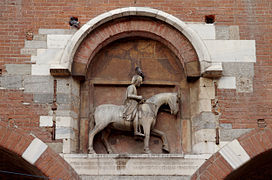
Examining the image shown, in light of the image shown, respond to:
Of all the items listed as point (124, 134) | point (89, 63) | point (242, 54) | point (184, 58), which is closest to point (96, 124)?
point (124, 134)

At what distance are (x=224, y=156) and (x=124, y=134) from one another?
1900 millimetres

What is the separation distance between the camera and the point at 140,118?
941 cm

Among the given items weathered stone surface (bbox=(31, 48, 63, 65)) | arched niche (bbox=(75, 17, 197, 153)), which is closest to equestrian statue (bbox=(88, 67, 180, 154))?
arched niche (bbox=(75, 17, 197, 153))

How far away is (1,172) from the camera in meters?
10.2

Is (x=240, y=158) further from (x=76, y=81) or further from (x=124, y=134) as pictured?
(x=76, y=81)

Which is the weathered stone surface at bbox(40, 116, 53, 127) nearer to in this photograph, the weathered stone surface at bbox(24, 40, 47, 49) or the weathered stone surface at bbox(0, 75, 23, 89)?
the weathered stone surface at bbox(0, 75, 23, 89)

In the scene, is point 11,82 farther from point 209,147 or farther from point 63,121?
point 209,147

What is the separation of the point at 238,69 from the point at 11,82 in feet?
13.7

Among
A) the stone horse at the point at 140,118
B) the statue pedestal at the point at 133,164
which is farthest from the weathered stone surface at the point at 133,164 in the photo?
the stone horse at the point at 140,118

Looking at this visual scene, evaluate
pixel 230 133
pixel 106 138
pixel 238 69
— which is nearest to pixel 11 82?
pixel 106 138

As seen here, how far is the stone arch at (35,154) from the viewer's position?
8.76 metres

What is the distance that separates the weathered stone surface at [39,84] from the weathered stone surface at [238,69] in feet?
10.6

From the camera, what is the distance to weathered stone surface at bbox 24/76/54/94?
9.33 meters

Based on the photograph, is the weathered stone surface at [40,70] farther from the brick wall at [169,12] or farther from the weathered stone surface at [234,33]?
the weathered stone surface at [234,33]
